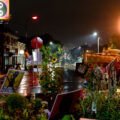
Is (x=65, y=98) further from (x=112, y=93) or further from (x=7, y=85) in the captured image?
(x=7, y=85)

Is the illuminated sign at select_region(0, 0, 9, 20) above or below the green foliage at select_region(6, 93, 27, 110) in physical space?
above

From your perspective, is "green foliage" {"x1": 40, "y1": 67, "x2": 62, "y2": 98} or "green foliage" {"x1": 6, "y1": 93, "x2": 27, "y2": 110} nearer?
"green foliage" {"x1": 6, "y1": 93, "x2": 27, "y2": 110}

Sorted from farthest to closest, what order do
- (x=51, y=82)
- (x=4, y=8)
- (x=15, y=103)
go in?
(x=4, y=8)
(x=51, y=82)
(x=15, y=103)

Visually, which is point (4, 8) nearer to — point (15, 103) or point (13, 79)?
point (13, 79)

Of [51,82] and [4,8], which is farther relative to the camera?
[4,8]

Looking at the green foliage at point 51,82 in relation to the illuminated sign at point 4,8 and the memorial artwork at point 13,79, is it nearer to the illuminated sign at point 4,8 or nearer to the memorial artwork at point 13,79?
the memorial artwork at point 13,79

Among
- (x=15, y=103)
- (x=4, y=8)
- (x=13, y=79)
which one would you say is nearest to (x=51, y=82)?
(x=15, y=103)

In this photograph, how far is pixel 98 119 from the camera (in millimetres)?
4289

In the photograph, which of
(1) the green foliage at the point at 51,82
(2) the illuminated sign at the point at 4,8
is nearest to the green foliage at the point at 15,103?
(1) the green foliage at the point at 51,82

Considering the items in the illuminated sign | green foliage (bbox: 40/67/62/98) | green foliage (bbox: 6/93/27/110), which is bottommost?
green foliage (bbox: 6/93/27/110)

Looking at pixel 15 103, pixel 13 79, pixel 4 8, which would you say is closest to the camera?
pixel 15 103

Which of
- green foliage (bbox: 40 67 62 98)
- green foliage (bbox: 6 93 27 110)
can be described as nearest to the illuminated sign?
green foliage (bbox: 40 67 62 98)

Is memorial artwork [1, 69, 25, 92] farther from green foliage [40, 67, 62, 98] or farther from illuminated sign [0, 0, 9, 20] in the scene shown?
illuminated sign [0, 0, 9, 20]

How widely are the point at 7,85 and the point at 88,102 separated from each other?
5.24m
